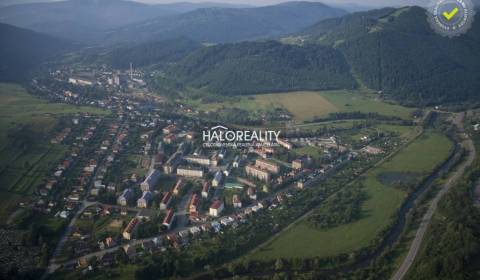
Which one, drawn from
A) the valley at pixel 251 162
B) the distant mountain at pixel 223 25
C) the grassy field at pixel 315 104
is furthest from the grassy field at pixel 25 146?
the distant mountain at pixel 223 25

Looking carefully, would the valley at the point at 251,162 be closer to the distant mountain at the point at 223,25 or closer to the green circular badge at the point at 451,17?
the green circular badge at the point at 451,17

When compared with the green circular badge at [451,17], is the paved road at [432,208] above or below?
below

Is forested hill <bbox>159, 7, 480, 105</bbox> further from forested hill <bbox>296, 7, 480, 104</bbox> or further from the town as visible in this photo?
the town

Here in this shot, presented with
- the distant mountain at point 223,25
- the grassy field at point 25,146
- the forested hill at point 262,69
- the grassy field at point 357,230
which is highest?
the distant mountain at point 223,25

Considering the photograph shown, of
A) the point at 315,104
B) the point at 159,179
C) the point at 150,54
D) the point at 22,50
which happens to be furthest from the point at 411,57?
the point at 22,50

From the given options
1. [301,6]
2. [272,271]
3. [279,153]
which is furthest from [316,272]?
[301,6]

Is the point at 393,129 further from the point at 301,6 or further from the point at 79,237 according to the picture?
the point at 301,6

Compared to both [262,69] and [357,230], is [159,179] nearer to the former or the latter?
[357,230]
